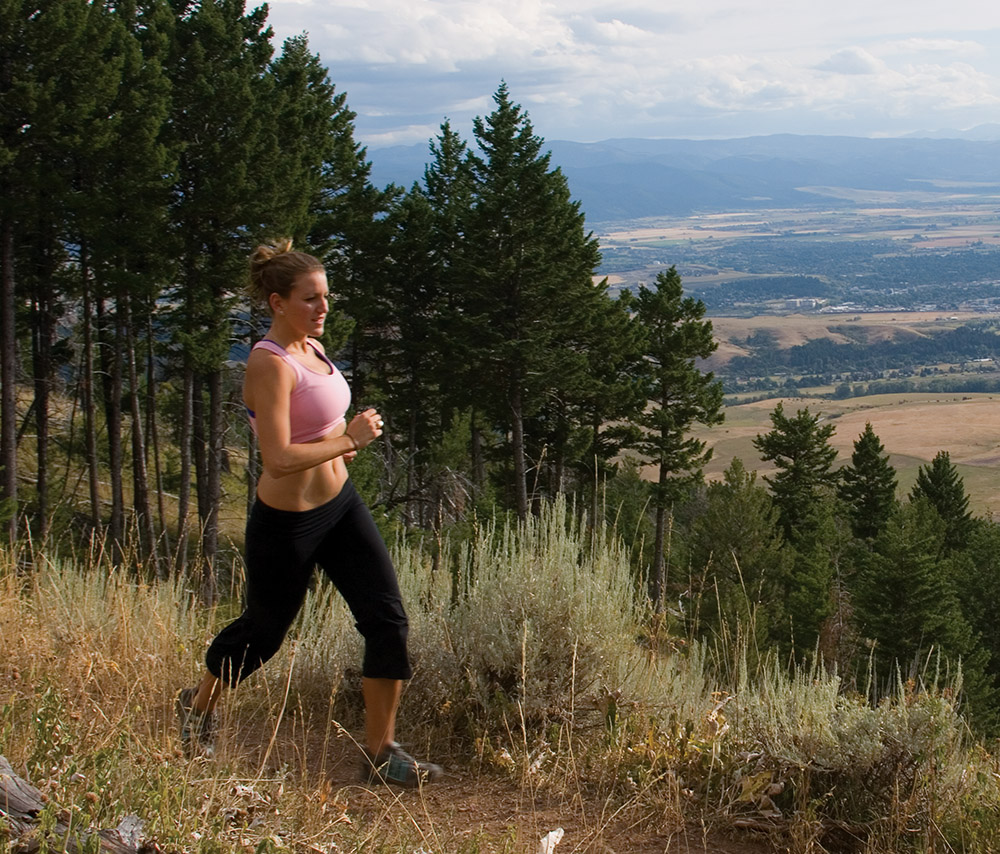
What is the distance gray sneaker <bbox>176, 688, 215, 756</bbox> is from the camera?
333cm

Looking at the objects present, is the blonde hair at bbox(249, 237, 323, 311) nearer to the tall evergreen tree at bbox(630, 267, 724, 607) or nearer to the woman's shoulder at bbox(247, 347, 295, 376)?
the woman's shoulder at bbox(247, 347, 295, 376)

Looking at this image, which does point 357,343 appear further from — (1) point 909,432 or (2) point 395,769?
(1) point 909,432

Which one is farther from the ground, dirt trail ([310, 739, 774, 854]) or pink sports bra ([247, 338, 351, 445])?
pink sports bra ([247, 338, 351, 445])

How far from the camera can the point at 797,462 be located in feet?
149

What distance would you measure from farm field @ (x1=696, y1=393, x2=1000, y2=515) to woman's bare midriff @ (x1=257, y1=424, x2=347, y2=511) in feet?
322

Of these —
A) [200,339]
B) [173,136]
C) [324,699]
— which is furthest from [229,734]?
[173,136]

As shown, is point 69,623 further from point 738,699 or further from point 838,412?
point 838,412

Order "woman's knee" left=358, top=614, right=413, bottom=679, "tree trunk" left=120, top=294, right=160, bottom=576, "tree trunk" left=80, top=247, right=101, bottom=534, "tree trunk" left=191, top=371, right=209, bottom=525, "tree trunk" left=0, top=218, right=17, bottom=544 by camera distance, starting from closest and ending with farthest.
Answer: "woman's knee" left=358, top=614, right=413, bottom=679 < "tree trunk" left=0, top=218, right=17, bottom=544 < "tree trunk" left=80, top=247, right=101, bottom=534 < "tree trunk" left=120, top=294, right=160, bottom=576 < "tree trunk" left=191, top=371, right=209, bottom=525

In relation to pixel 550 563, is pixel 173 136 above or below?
above

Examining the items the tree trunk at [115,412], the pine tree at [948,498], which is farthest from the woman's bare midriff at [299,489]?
the pine tree at [948,498]

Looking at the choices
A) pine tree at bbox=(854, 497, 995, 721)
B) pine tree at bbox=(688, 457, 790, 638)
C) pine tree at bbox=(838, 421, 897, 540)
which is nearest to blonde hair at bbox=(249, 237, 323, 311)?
pine tree at bbox=(854, 497, 995, 721)

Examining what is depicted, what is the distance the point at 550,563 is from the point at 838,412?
5452 inches

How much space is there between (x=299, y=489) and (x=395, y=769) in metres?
1.03

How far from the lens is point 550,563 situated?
3.96 metres
